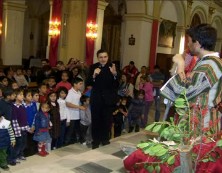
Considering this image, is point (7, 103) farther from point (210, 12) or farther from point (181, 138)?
point (210, 12)

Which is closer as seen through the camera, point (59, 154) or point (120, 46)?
point (59, 154)

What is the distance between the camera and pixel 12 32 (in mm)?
11164

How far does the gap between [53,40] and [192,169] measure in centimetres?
883

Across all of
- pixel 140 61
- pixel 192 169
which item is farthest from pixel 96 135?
pixel 140 61

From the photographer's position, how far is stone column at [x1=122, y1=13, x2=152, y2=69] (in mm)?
12367

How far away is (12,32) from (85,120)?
651cm

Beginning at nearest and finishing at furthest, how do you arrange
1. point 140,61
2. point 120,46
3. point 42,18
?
1. point 140,61
2. point 120,46
3. point 42,18

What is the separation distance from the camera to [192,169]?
182cm

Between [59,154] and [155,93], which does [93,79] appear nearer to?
[59,154]

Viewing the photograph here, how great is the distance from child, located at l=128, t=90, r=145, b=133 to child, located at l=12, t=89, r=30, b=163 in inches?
117

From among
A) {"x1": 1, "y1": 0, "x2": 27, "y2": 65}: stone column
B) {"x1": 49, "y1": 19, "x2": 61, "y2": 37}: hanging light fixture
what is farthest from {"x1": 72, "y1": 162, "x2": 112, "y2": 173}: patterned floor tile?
{"x1": 1, "y1": 0, "x2": 27, "y2": 65}: stone column

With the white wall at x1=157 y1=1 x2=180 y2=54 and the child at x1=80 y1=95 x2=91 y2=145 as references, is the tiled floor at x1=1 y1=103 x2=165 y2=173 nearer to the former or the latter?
the child at x1=80 y1=95 x2=91 y2=145

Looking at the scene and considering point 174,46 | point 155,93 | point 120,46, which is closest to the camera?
point 155,93

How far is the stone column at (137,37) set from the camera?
40.6ft
